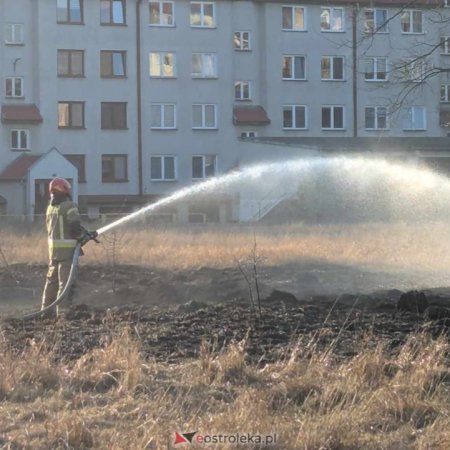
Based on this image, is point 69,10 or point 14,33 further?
point 69,10

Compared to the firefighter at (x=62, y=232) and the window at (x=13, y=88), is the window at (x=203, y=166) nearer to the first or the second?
the window at (x=13, y=88)

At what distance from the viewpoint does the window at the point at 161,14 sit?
40062 mm

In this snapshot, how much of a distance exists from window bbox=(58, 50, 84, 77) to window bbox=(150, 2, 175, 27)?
13.3ft

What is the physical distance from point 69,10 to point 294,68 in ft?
39.1

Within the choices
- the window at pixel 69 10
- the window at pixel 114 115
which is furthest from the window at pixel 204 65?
the window at pixel 69 10

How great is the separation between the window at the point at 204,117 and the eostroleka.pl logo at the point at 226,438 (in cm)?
3640

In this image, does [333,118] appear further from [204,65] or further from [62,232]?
[62,232]

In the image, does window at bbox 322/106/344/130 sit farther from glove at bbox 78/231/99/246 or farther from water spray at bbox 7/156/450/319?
glove at bbox 78/231/99/246

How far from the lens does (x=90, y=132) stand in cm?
3956

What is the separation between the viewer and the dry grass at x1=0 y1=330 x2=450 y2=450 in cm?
467

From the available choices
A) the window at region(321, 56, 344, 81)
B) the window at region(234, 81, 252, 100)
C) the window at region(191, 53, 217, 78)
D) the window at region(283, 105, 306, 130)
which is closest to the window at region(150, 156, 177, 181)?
the window at region(191, 53, 217, 78)

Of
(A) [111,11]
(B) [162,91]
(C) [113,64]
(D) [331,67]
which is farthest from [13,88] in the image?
(D) [331,67]

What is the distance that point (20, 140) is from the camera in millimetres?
38781

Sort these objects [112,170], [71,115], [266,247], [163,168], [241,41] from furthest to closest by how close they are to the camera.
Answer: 1. [241,41]
2. [163,168]
3. [112,170]
4. [71,115]
5. [266,247]
